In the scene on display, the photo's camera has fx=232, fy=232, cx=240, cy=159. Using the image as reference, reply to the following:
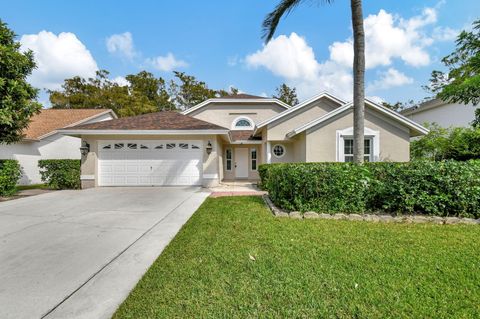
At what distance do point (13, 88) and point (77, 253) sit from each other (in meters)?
8.56

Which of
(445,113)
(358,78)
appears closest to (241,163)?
(358,78)

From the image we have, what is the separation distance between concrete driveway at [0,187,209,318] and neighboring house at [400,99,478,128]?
2116 cm

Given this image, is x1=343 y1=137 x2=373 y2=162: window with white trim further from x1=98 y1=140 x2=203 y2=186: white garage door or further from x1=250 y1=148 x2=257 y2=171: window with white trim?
x1=98 y1=140 x2=203 y2=186: white garage door

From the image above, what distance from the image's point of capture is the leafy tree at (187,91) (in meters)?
34.8

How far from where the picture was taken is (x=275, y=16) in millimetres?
8781

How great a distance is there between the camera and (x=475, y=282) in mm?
2828

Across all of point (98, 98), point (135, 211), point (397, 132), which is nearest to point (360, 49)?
point (397, 132)

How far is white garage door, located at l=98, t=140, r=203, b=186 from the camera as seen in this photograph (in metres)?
12.2

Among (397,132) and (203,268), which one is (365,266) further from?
(397,132)

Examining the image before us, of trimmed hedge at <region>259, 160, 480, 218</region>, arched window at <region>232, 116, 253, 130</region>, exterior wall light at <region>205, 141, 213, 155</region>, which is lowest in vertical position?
trimmed hedge at <region>259, 160, 480, 218</region>

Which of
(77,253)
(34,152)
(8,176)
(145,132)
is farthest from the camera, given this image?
(34,152)

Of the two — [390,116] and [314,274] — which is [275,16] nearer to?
[390,116]

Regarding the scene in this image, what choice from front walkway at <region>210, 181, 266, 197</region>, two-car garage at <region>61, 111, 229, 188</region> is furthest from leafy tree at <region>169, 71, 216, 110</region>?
front walkway at <region>210, 181, 266, 197</region>

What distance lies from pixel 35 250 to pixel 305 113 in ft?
42.9
